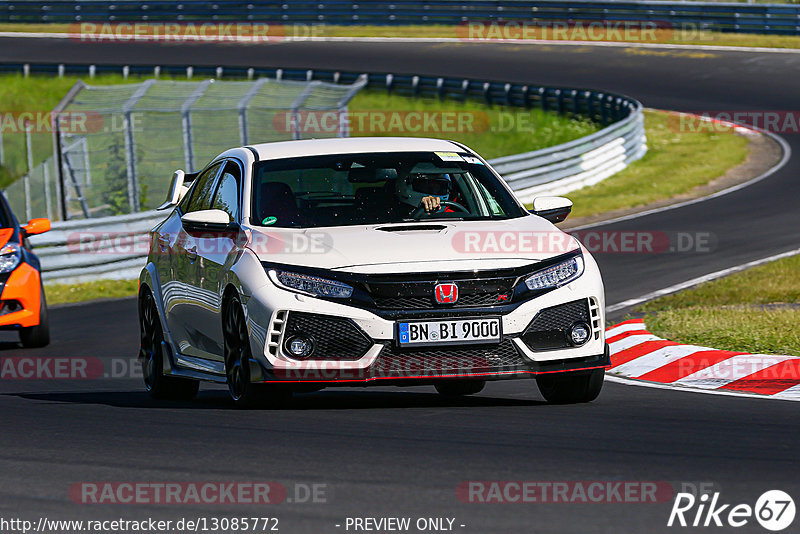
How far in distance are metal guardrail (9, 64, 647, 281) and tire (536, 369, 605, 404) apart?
11.9 m

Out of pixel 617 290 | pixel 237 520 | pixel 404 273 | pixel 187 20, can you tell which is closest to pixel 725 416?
pixel 404 273

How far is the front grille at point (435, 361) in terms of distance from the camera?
25.9ft

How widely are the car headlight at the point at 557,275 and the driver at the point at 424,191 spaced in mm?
1007

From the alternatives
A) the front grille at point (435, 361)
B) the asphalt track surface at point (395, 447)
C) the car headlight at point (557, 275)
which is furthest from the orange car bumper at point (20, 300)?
the car headlight at point (557, 275)

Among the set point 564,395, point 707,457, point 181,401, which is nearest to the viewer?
point 707,457

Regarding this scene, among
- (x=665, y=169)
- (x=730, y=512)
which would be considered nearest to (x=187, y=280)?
(x=730, y=512)

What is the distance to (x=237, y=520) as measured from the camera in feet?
18.1

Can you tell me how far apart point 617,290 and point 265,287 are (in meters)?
8.56

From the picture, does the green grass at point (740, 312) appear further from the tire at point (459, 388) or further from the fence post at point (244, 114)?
the fence post at point (244, 114)

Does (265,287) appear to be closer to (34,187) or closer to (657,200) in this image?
(657,200)

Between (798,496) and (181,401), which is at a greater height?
(798,496)

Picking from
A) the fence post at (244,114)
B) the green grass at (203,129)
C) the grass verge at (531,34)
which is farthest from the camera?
the grass verge at (531,34)

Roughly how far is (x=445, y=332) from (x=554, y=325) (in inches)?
24.4

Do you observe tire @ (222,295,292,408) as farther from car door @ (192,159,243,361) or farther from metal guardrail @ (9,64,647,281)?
metal guardrail @ (9,64,647,281)
